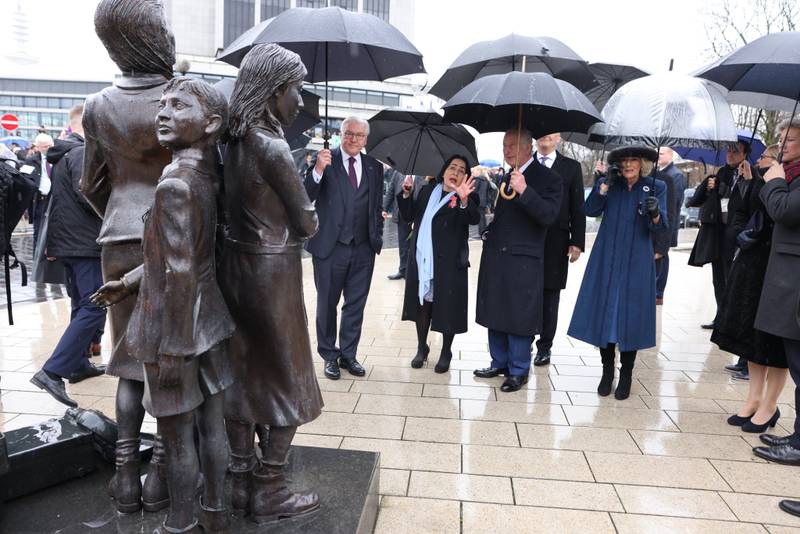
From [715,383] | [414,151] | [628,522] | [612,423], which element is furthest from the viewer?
[414,151]

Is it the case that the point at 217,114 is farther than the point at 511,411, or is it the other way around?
the point at 511,411

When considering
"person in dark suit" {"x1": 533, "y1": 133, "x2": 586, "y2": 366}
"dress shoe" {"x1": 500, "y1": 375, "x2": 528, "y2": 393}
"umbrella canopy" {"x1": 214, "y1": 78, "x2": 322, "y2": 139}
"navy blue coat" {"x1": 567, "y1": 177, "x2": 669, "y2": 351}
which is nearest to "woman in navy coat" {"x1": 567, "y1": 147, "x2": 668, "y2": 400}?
"navy blue coat" {"x1": 567, "y1": 177, "x2": 669, "y2": 351}

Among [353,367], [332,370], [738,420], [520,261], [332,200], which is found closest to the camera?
[738,420]

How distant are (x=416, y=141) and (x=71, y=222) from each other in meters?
3.07

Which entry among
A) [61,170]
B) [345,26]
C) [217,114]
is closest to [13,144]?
[61,170]

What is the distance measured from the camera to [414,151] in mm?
5746

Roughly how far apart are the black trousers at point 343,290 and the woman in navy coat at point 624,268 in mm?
1803

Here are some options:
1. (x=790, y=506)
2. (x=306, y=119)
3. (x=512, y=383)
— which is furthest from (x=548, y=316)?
(x=306, y=119)

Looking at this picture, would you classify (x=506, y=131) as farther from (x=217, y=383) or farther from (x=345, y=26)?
(x=217, y=383)

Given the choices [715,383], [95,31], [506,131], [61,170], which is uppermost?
[95,31]

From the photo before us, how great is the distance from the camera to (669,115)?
4059 millimetres

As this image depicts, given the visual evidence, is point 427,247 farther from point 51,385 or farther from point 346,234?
point 51,385

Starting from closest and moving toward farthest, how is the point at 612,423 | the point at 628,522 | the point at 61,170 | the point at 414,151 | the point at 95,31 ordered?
the point at 95,31, the point at 628,522, the point at 612,423, the point at 61,170, the point at 414,151

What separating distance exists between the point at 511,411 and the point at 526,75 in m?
2.45
